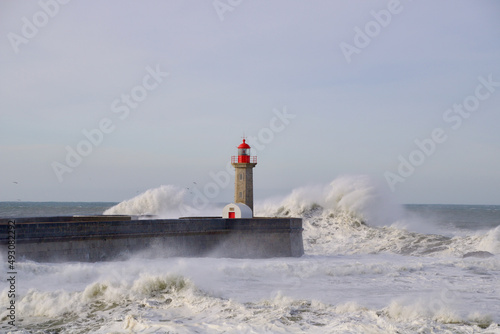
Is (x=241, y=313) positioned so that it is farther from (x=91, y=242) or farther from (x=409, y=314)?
(x=91, y=242)

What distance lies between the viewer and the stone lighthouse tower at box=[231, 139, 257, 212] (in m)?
15.8

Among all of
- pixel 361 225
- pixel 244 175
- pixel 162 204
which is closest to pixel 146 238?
pixel 244 175

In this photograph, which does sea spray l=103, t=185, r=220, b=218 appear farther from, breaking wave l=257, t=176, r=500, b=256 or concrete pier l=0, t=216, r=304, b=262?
concrete pier l=0, t=216, r=304, b=262

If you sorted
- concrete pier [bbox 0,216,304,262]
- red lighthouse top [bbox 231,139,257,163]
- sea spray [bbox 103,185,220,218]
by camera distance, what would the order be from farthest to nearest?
sea spray [bbox 103,185,220,218]
red lighthouse top [bbox 231,139,257,163]
concrete pier [bbox 0,216,304,262]

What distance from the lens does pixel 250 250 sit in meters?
14.0

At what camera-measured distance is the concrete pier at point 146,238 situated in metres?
10.5

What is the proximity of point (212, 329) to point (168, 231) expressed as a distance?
6.11m

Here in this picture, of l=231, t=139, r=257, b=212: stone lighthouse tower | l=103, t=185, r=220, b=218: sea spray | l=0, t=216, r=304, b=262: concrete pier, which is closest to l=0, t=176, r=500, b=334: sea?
l=0, t=216, r=304, b=262: concrete pier

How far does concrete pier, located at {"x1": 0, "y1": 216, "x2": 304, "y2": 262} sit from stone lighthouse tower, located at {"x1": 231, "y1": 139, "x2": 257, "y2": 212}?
1.72 meters

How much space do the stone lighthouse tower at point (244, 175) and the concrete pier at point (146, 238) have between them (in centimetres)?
172

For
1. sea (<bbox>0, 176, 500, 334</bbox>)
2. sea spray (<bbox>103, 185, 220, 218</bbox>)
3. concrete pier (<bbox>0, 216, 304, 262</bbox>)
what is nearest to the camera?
sea (<bbox>0, 176, 500, 334</bbox>)

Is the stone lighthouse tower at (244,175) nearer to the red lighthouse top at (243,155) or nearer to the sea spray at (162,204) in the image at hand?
the red lighthouse top at (243,155)

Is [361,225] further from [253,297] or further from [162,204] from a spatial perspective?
[253,297]

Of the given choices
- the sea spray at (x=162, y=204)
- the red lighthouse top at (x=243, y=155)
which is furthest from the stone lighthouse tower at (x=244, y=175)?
the sea spray at (x=162, y=204)
